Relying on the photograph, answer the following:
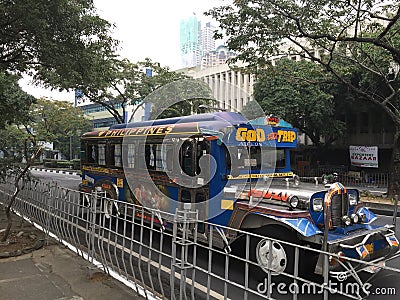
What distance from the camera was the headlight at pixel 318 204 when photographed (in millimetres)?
5059

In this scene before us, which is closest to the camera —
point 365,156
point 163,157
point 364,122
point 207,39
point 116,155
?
point 163,157

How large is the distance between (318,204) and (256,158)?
1705 mm

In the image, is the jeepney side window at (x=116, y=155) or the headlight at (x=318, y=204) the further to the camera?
the jeepney side window at (x=116, y=155)

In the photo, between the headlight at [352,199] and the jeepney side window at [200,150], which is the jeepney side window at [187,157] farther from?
the headlight at [352,199]

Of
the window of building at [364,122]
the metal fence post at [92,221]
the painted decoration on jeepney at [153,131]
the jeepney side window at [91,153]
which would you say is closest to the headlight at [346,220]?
the painted decoration on jeepney at [153,131]

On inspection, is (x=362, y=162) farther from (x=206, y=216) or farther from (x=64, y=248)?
(x=64, y=248)

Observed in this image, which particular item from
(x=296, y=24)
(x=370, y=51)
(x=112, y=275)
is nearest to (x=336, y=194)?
(x=112, y=275)

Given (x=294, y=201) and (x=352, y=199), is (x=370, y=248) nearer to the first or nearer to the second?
(x=352, y=199)

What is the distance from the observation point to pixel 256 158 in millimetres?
6539

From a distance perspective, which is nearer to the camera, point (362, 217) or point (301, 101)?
point (362, 217)

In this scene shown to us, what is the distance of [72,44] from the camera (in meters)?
7.93

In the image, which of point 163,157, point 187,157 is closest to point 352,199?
point 187,157

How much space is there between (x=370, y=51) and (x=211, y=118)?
39.8 ft

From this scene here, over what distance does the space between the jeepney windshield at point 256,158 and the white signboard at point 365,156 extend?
17.6 m
